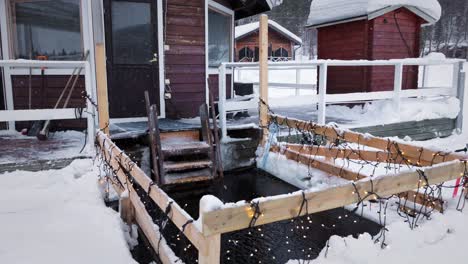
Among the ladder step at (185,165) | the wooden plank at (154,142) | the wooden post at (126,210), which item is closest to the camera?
the wooden post at (126,210)

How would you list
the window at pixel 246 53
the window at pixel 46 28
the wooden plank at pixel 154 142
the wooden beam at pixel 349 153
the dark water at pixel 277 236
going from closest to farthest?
the dark water at pixel 277 236 → the wooden beam at pixel 349 153 → the wooden plank at pixel 154 142 → the window at pixel 46 28 → the window at pixel 246 53

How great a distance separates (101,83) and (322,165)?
10.6 ft

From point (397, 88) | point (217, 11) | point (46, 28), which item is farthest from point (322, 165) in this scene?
point (46, 28)

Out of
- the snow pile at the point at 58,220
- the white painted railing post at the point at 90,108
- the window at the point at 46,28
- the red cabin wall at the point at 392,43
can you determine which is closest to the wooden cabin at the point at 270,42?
the red cabin wall at the point at 392,43

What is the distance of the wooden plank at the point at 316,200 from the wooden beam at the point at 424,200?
1.83ft

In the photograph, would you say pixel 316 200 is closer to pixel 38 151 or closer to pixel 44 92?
pixel 38 151

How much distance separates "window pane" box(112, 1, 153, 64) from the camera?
6.57 meters

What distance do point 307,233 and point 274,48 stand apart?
85.2 ft

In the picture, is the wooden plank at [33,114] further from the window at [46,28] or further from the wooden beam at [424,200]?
the wooden beam at [424,200]

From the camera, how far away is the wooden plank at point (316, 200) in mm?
2123

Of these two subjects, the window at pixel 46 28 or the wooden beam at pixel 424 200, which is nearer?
the wooden beam at pixel 424 200

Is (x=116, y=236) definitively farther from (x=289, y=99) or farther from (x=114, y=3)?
(x=114, y=3)

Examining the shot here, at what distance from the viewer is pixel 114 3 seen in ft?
21.3

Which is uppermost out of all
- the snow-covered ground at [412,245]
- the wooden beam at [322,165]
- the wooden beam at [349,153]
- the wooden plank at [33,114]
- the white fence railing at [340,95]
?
the white fence railing at [340,95]
